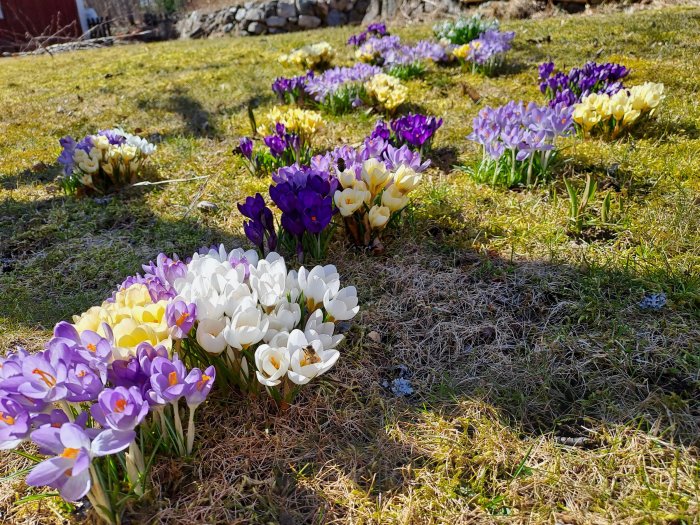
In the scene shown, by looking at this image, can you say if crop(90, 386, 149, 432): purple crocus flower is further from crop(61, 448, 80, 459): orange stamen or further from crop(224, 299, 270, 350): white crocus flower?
crop(224, 299, 270, 350): white crocus flower

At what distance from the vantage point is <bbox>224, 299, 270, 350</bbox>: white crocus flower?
162 cm

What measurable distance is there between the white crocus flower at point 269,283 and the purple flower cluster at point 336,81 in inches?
136

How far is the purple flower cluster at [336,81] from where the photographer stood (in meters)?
4.98

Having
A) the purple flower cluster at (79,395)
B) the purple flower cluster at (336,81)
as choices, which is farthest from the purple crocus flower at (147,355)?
the purple flower cluster at (336,81)

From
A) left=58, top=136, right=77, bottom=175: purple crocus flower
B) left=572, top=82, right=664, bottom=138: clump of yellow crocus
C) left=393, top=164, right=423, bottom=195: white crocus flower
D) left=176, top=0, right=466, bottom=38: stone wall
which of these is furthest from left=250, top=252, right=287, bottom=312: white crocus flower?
left=176, top=0, right=466, bottom=38: stone wall

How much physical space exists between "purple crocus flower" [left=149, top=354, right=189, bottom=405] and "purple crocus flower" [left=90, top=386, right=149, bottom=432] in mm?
51

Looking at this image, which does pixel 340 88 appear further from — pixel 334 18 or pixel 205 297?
pixel 334 18

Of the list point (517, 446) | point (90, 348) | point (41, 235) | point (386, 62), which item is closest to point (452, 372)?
point (517, 446)

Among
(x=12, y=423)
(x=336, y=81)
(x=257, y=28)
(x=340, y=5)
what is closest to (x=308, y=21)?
(x=340, y=5)

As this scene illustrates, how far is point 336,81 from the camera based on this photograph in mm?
5074

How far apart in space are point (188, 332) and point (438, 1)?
36.5 ft

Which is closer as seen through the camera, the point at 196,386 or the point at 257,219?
the point at 196,386

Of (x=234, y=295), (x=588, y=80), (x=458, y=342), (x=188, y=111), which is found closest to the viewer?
(x=234, y=295)

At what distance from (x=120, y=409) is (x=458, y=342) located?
1363 millimetres
